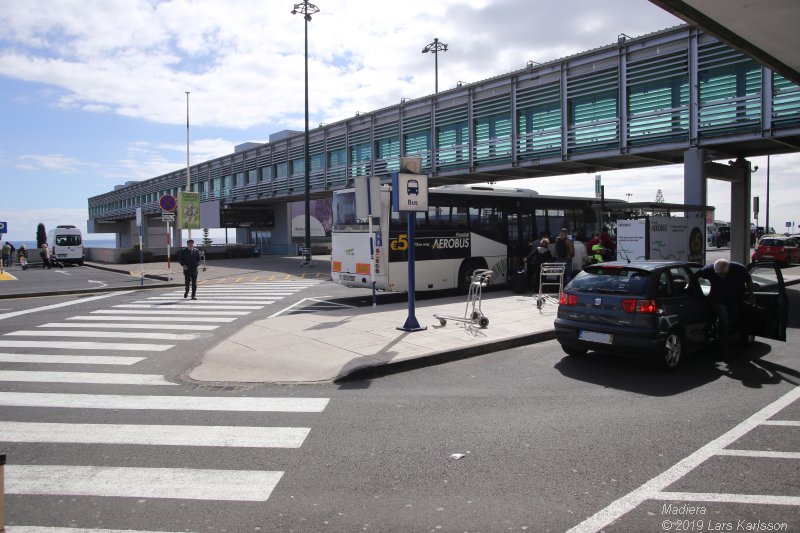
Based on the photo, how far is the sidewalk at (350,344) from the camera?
841cm

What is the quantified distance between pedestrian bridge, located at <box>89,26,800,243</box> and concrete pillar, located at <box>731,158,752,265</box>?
1.48 metres

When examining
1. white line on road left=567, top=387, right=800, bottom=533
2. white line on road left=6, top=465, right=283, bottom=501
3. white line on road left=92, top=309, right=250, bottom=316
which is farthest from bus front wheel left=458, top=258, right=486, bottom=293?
white line on road left=6, top=465, right=283, bottom=501

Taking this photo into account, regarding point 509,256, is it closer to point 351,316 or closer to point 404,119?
point 351,316

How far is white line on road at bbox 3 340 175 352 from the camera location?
10.5m

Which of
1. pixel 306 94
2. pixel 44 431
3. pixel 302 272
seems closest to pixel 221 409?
pixel 44 431

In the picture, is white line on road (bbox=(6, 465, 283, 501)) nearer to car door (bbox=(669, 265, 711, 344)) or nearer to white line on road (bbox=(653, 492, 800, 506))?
white line on road (bbox=(653, 492, 800, 506))

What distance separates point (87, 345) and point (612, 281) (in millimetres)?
9233

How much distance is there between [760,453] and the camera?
516 cm

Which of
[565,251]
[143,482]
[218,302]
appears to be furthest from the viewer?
[218,302]

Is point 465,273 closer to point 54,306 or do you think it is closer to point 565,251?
point 565,251

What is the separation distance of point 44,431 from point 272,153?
38383 mm

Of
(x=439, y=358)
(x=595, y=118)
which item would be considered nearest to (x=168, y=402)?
(x=439, y=358)

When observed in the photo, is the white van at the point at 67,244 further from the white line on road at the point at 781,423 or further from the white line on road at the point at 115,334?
the white line on road at the point at 781,423

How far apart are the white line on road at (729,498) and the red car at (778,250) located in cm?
2972
